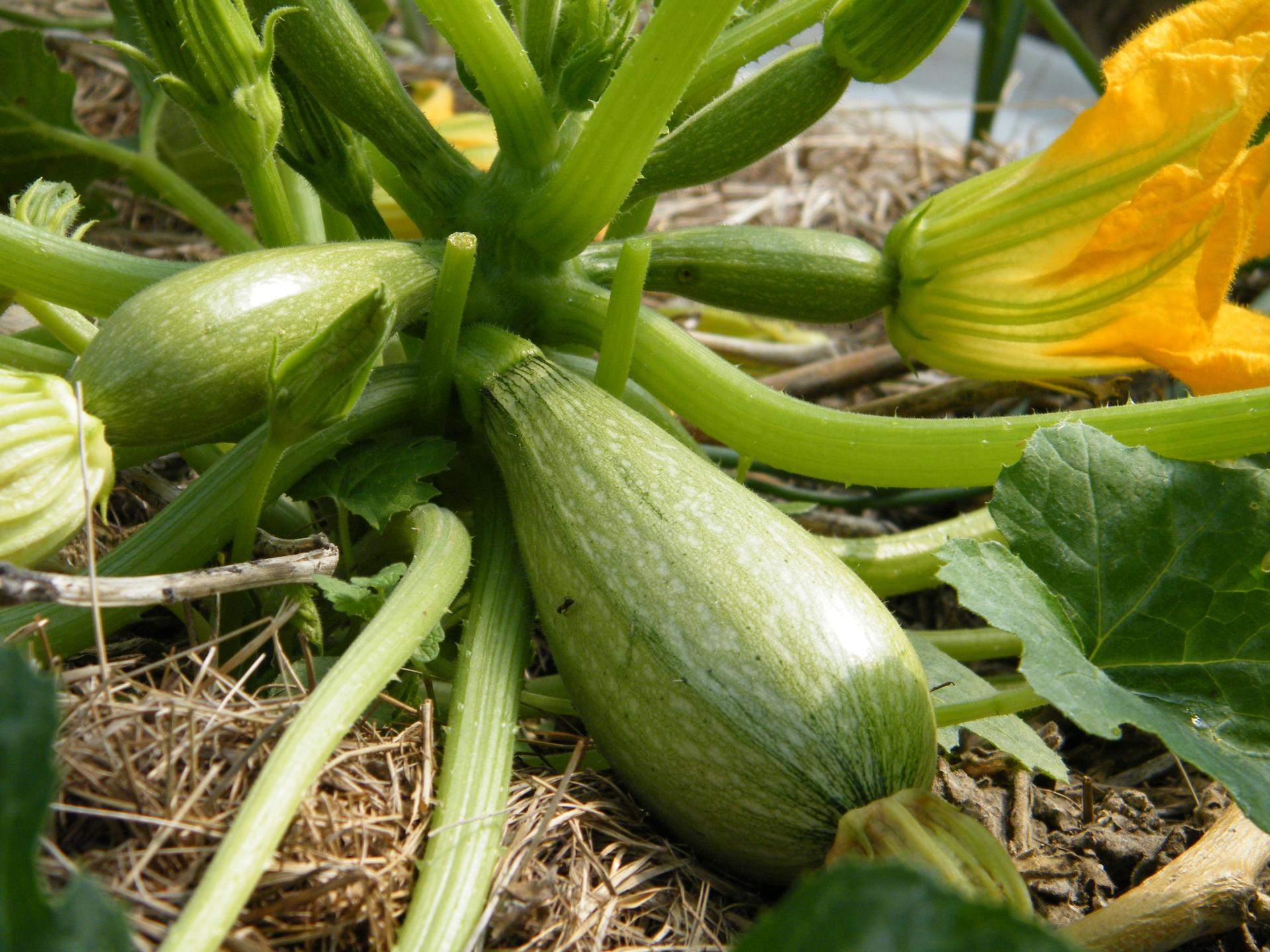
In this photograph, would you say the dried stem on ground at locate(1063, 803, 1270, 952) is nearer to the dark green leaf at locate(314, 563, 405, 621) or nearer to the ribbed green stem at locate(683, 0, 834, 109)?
the dark green leaf at locate(314, 563, 405, 621)

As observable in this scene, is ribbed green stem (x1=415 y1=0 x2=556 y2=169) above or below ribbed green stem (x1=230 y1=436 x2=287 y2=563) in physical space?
above

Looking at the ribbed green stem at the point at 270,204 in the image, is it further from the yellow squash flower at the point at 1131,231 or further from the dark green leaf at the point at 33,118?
the yellow squash flower at the point at 1131,231

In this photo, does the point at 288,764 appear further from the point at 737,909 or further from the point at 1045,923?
the point at 1045,923

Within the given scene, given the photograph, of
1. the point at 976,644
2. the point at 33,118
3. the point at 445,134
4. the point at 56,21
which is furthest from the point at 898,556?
the point at 56,21

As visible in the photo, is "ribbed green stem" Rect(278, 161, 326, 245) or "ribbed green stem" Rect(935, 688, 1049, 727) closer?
"ribbed green stem" Rect(935, 688, 1049, 727)

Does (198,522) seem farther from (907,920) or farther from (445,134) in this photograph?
(445,134)

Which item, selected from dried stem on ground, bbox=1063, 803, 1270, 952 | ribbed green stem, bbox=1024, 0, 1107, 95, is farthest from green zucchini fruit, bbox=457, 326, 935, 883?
ribbed green stem, bbox=1024, 0, 1107, 95
